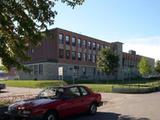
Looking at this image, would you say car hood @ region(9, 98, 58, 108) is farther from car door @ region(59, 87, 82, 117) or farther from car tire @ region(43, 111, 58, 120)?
car door @ region(59, 87, 82, 117)

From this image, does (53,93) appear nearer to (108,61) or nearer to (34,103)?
(34,103)

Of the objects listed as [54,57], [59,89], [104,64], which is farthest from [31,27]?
[54,57]

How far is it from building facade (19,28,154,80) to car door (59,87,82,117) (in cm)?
4165

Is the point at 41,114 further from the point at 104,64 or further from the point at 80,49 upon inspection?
the point at 80,49

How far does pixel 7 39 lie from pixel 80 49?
2135 inches

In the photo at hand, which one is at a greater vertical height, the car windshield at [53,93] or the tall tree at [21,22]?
the tall tree at [21,22]

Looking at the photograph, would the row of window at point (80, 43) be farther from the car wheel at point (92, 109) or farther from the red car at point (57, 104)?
the red car at point (57, 104)

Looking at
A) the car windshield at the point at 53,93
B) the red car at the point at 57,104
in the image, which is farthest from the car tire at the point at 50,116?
the car windshield at the point at 53,93

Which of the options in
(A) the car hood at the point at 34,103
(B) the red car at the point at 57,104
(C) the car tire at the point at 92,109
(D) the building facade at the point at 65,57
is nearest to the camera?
(B) the red car at the point at 57,104

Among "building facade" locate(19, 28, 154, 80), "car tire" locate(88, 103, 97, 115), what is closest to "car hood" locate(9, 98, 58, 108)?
"car tire" locate(88, 103, 97, 115)

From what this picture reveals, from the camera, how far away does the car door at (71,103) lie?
1311cm

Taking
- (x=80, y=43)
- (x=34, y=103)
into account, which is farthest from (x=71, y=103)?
(x=80, y=43)

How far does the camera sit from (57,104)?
12.7 metres

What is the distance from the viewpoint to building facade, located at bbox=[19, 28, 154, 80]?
61306 millimetres
